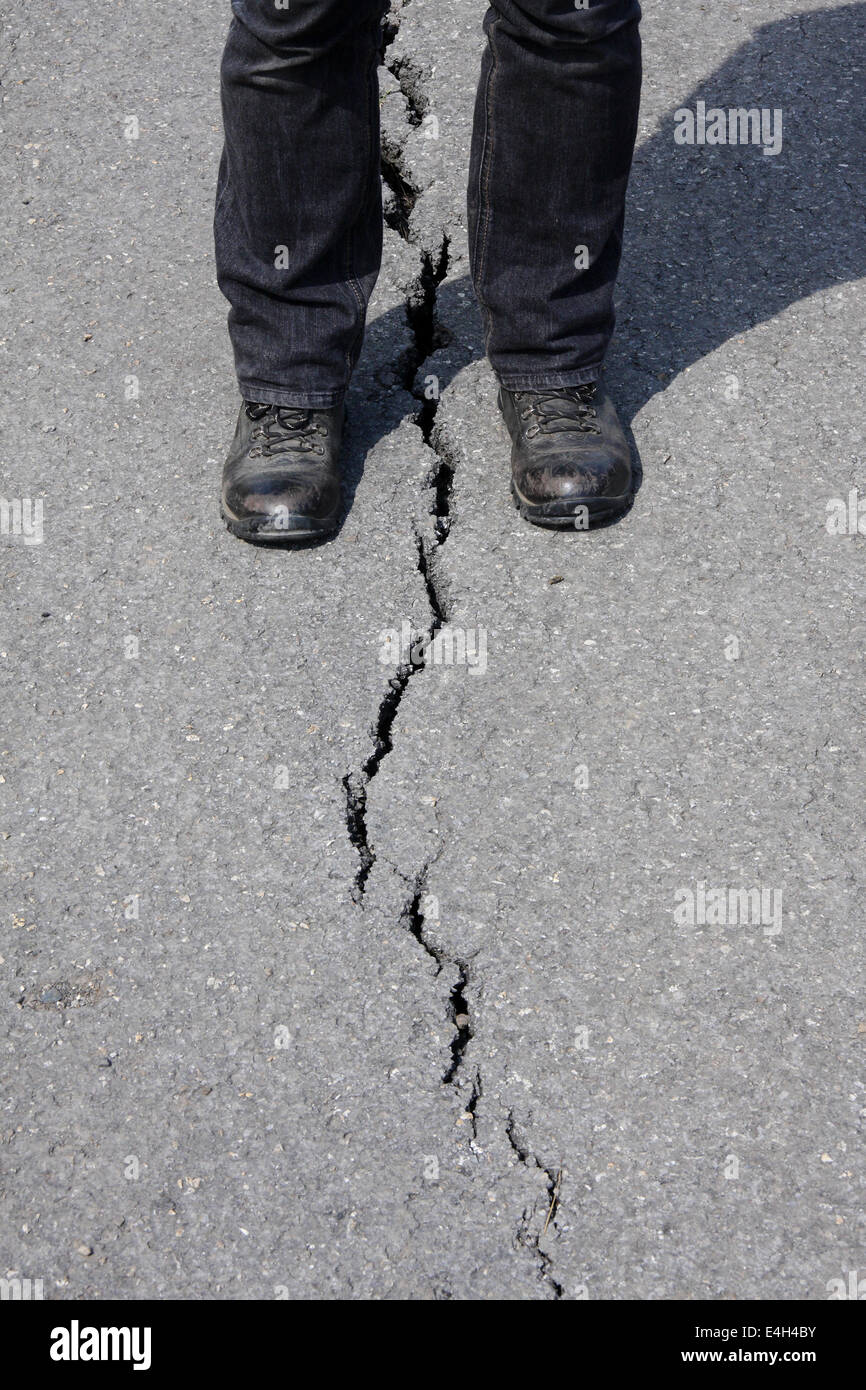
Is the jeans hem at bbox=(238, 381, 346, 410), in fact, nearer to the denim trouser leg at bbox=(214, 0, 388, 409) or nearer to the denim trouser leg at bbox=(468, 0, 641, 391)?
the denim trouser leg at bbox=(214, 0, 388, 409)

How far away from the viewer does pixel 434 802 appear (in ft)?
7.17

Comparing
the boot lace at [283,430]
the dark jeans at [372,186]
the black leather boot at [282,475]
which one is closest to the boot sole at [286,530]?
the black leather boot at [282,475]

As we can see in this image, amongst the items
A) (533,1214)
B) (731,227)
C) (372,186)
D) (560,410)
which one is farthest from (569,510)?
(533,1214)

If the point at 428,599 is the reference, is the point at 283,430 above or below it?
above

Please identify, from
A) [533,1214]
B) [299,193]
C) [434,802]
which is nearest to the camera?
[533,1214]

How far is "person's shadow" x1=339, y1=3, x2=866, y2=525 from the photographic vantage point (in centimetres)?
303

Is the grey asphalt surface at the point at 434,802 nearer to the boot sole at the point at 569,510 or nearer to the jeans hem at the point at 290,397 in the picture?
the boot sole at the point at 569,510

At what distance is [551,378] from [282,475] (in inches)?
22.3

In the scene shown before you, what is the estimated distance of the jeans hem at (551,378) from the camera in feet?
8.68

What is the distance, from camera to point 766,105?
371 cm

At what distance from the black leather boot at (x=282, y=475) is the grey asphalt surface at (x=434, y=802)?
0.20 feet

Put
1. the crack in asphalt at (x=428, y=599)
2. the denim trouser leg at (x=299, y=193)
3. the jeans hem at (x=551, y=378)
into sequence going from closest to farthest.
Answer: the crack in asphalt at (x=428, y=599) → the denim trouser leg at (x=299, y=193) → the jeans hem at (x=551, y=378)

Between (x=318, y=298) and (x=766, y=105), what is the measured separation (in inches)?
73.8

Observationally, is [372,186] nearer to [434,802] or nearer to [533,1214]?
[434,802]
